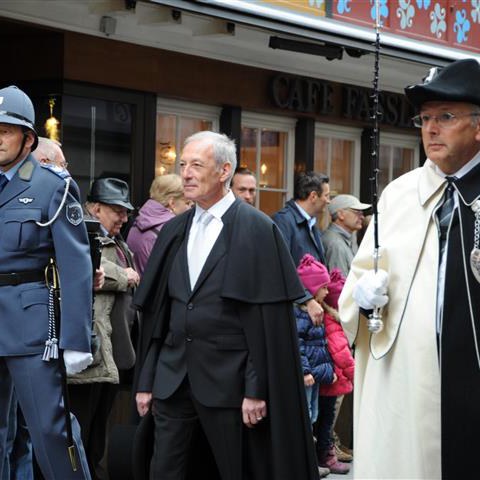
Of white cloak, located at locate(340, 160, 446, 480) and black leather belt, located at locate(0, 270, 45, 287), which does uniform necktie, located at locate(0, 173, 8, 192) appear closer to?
black leather belt, located at locate(0, 270, 45, 287)

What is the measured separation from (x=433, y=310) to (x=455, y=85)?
2.47ft

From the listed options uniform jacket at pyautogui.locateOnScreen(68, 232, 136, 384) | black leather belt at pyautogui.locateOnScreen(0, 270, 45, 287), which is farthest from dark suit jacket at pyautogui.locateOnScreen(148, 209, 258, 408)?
uniform jacket at pyautogui.locateOnScreen(68, 232, 136, 384)

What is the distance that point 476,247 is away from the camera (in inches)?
155

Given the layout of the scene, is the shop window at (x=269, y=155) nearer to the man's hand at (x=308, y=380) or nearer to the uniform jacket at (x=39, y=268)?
the man's hand at (x=308, y=380)

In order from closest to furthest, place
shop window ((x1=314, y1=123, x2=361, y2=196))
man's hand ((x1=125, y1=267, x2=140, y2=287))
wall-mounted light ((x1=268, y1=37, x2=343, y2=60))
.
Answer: man's hand ((x1=125, y1=267, x2=140, y2=287)), wall-mounted light ((x1=268, y1=37, x2=343, y2=60)), shop window ((x1=314, y1=123, x2=361, y2=196))

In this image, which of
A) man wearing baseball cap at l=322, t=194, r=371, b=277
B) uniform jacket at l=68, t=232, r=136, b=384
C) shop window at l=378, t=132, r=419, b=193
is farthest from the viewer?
shop window at l=378, t=132, r=419, b=193

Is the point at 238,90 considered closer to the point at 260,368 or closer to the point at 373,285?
the point at 260,368

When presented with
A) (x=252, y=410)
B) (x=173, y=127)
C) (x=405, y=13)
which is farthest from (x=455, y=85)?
(x=405, y=13)

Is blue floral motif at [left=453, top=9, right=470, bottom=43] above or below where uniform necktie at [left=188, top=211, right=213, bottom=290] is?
above

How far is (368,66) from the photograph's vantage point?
11734 mm

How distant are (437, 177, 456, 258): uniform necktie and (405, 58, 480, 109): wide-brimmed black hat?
285 millimetres

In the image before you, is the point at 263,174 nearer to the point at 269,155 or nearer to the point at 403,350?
the point at 269,155

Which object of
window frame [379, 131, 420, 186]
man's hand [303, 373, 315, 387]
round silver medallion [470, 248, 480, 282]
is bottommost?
man's hand [303, 373, 315, 387]

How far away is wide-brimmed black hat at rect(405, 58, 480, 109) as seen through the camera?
13.1 feet
